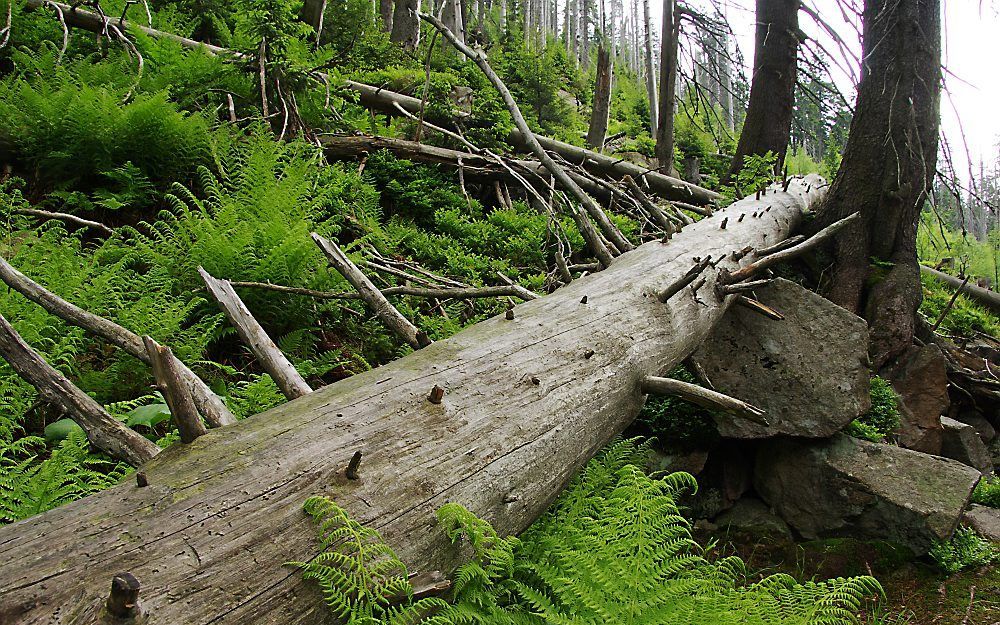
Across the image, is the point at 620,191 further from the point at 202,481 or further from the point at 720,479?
the point at 202,481

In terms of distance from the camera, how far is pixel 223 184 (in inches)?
178

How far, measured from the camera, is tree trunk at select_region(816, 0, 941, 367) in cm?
495

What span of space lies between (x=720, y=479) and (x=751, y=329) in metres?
→ 1.18

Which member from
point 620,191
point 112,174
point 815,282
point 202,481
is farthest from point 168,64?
point 815,282

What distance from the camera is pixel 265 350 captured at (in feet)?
7.16

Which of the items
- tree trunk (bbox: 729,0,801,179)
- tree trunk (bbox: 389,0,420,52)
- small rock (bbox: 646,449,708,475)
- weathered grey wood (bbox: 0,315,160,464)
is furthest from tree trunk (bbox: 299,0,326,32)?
weathered grey wood (bbox: 0,315,160,464)

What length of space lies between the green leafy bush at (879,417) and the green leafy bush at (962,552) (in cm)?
75

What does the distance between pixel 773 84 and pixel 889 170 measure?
326 cm

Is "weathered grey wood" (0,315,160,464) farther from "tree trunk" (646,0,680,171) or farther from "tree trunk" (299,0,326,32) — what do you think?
"tree trunk" (299,0,326,32)

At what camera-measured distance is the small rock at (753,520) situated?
3971 mm

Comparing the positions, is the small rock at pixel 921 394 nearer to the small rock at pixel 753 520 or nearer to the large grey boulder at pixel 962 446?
the large grey boulder at pixel 962 446

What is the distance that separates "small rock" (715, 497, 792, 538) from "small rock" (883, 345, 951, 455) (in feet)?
4.80

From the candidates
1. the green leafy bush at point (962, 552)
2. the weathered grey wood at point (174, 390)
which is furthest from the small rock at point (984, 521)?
the weathered grey wood at point (174, 390)

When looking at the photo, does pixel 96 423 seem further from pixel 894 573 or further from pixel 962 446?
pixel 962 446
